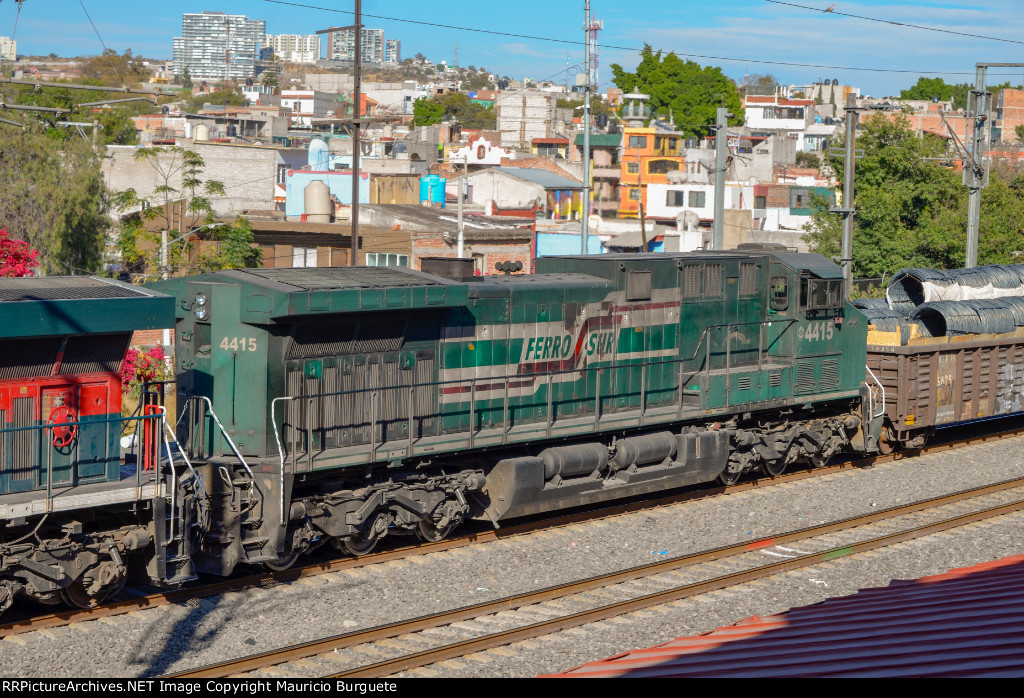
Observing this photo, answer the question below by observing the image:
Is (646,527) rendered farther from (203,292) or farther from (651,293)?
(203,292)

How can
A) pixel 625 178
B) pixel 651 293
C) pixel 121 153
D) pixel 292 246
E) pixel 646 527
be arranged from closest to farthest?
pixel 646 527 → pixel 651 293 → pixel 292 246 → pixel 121 153 → pixel 625 178

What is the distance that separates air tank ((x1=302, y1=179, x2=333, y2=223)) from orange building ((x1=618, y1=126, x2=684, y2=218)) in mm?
30231

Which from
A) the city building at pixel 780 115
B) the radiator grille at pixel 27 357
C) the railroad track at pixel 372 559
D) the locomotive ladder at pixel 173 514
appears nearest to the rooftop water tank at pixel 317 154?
the railroad track at pixel 372 559

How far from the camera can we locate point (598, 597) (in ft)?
36.9

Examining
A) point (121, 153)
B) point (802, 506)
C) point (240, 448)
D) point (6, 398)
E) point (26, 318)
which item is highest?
point (121, 153)

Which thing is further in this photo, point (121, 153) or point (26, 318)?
point (121, 153)

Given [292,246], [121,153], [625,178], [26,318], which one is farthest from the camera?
[625,178]

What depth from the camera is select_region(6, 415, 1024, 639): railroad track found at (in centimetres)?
994

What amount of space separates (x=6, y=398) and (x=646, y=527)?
7907mm

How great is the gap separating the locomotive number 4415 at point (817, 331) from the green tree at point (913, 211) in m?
19.7

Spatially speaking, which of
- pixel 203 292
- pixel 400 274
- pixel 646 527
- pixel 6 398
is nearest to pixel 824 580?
pixel 646 527

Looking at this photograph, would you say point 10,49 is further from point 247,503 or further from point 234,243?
point 247,503

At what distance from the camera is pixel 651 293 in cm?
1509

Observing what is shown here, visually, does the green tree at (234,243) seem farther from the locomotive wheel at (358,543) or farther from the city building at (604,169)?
the city building at (604,169)
